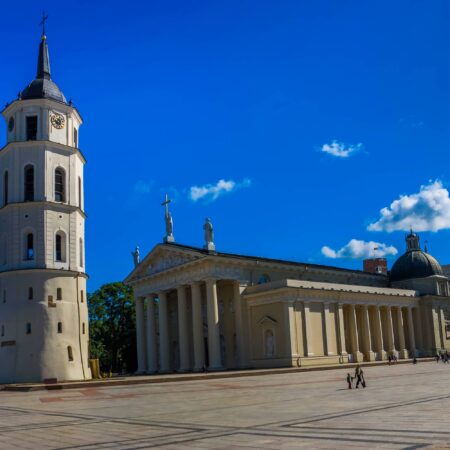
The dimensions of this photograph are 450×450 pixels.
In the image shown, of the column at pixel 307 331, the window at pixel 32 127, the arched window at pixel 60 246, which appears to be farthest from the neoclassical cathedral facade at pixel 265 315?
the window at pixel 32 127

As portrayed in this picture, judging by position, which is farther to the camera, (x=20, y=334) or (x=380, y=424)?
(x=20, y=334)

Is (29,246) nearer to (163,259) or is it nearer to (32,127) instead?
(32,127)

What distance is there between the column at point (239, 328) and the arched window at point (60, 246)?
19629 mm

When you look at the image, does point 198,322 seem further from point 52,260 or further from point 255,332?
point 52,260

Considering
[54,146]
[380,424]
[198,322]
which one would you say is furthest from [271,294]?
A: [380,424]

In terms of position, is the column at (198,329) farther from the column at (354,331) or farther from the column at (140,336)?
the column at (354,331)

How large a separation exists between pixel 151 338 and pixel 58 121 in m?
29.8

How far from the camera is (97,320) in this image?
83.1 meters

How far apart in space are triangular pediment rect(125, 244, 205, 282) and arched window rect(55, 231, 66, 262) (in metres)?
16.1

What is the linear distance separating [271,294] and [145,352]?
21.1 m

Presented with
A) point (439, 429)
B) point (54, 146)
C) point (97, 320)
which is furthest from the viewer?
point (97, 320)

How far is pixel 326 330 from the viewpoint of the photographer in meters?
59.5

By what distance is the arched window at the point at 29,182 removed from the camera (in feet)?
155

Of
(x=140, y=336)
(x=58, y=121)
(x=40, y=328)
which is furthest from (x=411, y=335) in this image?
(x=58, y=121)
